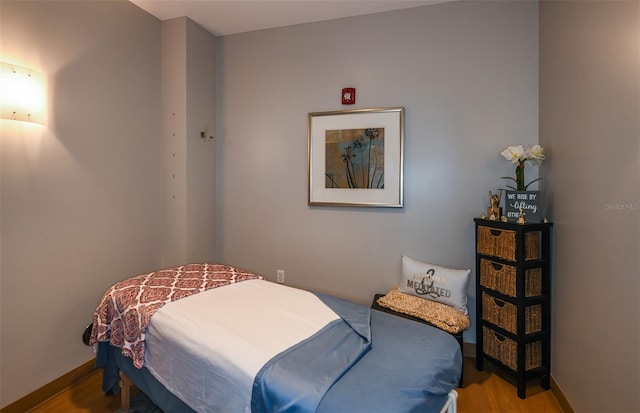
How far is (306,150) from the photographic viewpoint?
270cm

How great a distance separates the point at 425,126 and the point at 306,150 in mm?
952

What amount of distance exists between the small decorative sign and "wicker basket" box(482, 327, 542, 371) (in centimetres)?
76

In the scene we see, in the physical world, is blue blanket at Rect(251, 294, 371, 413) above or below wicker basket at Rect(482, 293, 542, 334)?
above

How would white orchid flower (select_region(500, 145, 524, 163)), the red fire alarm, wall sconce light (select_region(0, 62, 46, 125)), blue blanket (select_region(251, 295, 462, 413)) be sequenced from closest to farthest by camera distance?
blue blanket (select_region(251, 295, 462, 413)) < wall sconce light (select_region(0, 62, 46, 125)) < white orchid flower (select_region(500, 145, 524, 163)) < the red fire alarm

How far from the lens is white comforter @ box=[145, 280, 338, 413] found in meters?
1.17

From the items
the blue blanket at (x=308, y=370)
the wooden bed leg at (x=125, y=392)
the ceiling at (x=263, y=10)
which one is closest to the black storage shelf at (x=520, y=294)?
the blue blanket at (x=308, y=370)

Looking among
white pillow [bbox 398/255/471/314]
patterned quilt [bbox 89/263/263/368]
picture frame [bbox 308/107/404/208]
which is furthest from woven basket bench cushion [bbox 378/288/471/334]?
patterned quilt [bbox 89/263/263/368]

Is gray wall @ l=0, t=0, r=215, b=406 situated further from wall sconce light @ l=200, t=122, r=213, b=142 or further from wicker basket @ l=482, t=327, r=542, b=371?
wicker basket @ l=482, t=327, r=542, b=371

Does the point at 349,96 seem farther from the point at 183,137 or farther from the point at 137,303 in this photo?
the point at 137,303

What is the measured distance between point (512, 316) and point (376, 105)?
171 cm

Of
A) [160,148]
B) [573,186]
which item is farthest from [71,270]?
[573,186]

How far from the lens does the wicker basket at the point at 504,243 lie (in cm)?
192

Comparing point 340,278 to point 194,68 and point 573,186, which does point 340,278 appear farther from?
point 194,68

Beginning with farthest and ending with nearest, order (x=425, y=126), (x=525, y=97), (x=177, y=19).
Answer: (x=177, y=19), (x=425, y=126), (x=525, y=97)
